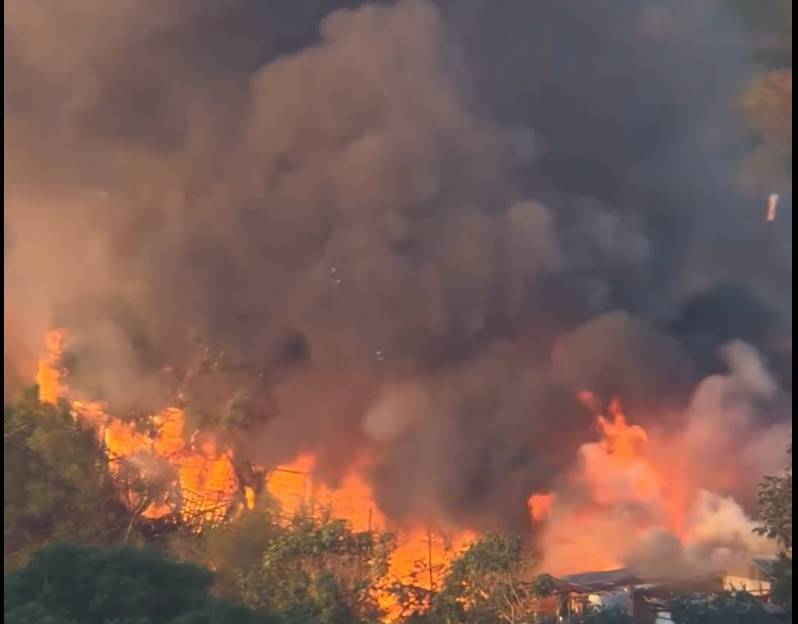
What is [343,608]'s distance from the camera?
450 inches

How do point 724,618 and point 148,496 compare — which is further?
point 148,496

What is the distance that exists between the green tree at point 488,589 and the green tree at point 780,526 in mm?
2826

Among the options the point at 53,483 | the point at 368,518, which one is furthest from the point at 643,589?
the point at 53,483

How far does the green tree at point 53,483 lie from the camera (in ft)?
47.0

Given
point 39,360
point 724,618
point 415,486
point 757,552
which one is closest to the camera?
point 724,618

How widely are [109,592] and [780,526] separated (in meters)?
7.77

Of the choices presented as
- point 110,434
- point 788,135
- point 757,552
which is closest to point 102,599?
point 110,434

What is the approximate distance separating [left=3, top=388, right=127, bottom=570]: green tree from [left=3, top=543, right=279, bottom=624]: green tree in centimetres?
452

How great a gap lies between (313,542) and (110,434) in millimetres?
5084

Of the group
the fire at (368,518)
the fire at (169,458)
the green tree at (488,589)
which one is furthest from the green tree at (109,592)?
the fire at (169,458)

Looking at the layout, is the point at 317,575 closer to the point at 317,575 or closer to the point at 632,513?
the point at 317,575

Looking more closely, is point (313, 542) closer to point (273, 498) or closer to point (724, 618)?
point (273, 498)

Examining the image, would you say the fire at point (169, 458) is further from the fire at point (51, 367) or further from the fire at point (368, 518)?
the fire at point (368, 518)

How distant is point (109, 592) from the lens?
9.45 m
